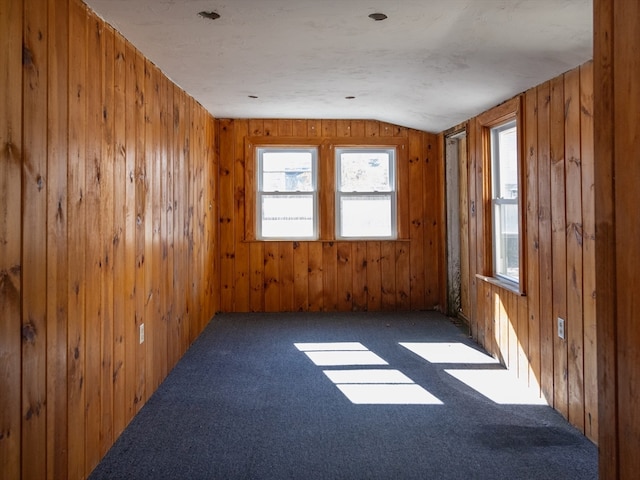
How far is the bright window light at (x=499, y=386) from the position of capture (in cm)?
313

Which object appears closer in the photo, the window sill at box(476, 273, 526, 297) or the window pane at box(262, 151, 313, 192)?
the window sill at box(476, 273, 526, 297)

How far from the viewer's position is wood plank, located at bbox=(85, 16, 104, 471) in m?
2.24

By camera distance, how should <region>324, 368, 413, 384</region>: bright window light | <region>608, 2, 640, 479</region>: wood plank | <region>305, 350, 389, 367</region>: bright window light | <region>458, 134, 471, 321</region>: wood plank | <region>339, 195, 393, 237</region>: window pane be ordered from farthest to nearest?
1. <region>339, 195, 393, 237</region>: window pane
2. <region>458, 134, 471, 321</region>: wood plank
3. <region>305, 350, 389, 367</region>: bright window light
4. <region>324, 368, 413, 384</region>: bright window light
5. <region>608, 2, 640, 479</region>: wood plank

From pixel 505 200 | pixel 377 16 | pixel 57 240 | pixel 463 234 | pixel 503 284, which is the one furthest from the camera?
pixel 463 234

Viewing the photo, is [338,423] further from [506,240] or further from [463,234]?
[463,234]

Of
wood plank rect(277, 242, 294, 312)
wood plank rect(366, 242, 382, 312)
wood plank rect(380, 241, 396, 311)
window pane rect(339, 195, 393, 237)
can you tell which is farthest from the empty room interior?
window pane rect(339, 195, 393, 237)

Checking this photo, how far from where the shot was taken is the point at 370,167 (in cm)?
586

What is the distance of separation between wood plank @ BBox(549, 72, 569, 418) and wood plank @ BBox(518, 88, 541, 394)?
0.23 m

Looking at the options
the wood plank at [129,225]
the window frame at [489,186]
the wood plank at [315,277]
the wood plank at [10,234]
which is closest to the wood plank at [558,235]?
the window frame at [489,186]

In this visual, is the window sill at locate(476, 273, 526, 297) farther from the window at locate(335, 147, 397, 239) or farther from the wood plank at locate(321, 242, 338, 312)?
the wood plank at locate(321, 242, 338, 312)

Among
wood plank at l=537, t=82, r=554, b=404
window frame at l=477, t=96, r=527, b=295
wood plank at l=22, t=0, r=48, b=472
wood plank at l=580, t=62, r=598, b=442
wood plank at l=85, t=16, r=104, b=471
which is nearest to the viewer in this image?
wood plank at l=22, t=0, r=48, b=472

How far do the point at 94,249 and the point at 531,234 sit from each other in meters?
2.70

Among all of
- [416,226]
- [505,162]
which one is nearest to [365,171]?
[416,226]

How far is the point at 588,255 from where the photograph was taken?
2600 millimetres
